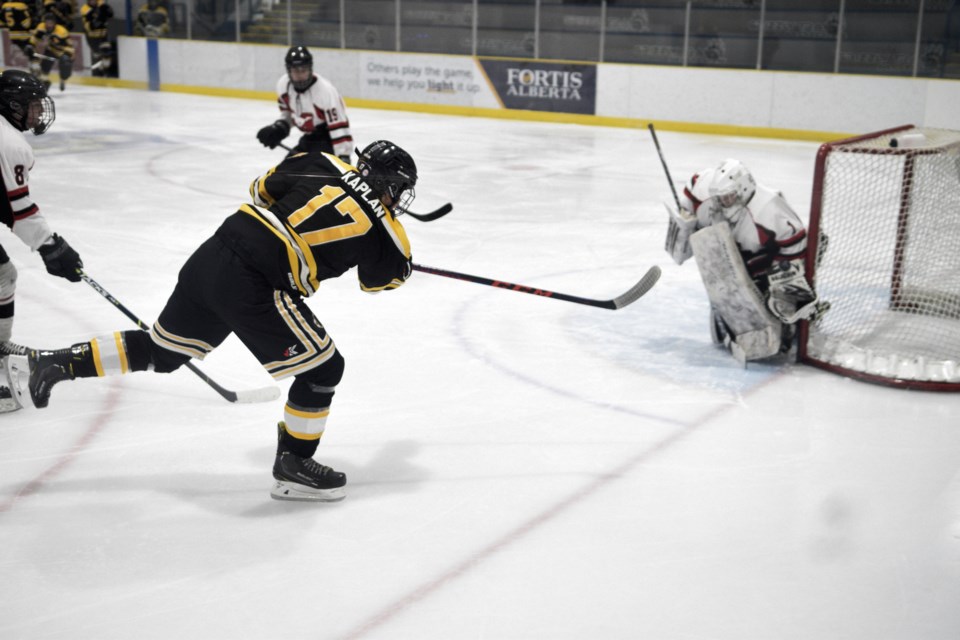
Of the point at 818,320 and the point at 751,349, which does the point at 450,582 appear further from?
the point at 818,320

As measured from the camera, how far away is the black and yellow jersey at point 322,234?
7.64 ft

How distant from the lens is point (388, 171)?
2.36 metres

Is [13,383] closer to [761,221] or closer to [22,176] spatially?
[22,176]

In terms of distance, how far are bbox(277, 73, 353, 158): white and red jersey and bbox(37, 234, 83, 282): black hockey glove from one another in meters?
2.80

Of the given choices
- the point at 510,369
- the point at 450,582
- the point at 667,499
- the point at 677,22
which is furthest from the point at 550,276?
the point at 677,22

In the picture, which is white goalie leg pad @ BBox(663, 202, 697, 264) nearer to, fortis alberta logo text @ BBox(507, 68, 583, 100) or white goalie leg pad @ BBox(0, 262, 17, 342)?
white goalie leg pad @ BBox(0, 262, 17, 342)

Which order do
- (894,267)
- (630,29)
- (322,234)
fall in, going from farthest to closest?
1. (630,29)
2. (894,267)
3. (322,234)

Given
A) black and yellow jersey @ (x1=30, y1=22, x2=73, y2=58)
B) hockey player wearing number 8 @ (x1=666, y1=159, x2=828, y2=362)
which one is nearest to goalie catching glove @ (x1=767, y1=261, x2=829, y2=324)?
hockey player wearing number 8 @ (x1=666, y1=159, x2=828, y2=362)

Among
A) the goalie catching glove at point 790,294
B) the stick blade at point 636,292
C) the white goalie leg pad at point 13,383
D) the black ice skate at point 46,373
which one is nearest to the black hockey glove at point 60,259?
the white goalie leg pad at point 13,383

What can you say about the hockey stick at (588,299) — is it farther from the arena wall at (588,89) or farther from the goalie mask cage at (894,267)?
the arena wall at (588,89)

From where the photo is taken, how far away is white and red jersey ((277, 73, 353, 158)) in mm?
5746

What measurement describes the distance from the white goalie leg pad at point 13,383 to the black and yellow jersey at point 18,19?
11033 millimetres

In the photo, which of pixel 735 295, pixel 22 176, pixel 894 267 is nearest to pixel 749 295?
pixel 735 295

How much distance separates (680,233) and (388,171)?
1659mm
